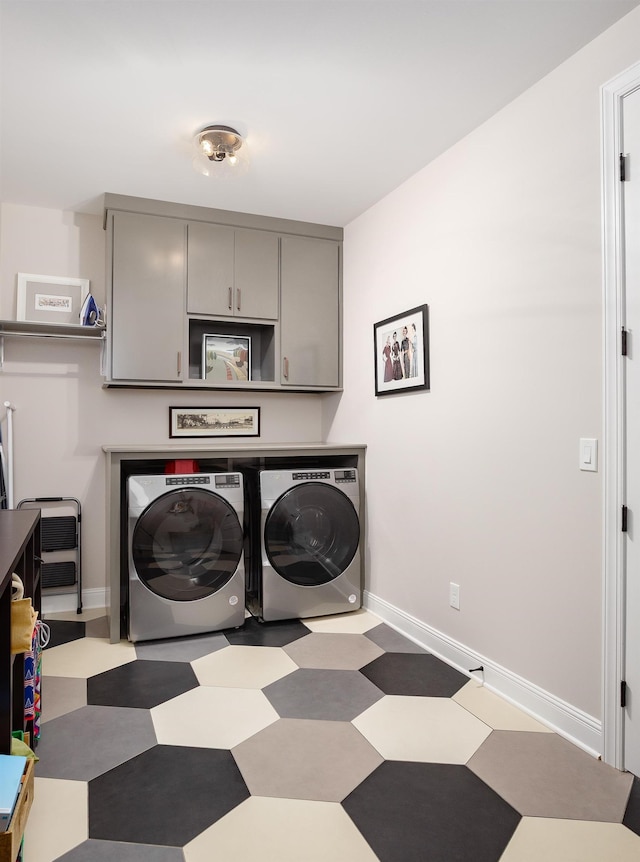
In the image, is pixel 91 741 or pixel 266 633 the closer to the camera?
pixel 91 741

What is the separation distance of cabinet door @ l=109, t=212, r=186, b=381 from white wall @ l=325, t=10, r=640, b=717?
1.24 metres

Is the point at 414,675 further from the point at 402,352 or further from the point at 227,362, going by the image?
the point at 227,362

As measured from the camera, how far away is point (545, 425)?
2.07 metres

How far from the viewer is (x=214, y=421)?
12.1ft

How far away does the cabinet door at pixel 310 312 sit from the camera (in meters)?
3.54

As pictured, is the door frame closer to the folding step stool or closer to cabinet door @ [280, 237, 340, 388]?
cabinet door @ [280, 237, 340, 388]

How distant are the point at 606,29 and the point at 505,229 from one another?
695 millimetres

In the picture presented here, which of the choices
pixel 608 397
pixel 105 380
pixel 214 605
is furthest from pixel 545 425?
pixel 105 380

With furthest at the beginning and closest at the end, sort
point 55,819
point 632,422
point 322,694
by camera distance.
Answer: point 322,694, point 632,422, point 55,819

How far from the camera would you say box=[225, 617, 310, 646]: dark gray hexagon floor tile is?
2828 millimetres

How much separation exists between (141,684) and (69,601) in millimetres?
1220

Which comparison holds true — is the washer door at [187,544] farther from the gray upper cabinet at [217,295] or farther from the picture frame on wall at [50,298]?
the picture frame on wall at [50,298]

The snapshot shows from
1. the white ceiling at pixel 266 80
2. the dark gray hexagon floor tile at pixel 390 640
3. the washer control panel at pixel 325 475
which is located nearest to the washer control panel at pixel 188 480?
the washer control panel at pixel 325 475

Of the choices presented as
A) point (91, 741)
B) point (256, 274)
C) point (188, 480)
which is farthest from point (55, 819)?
point (256, 274)
